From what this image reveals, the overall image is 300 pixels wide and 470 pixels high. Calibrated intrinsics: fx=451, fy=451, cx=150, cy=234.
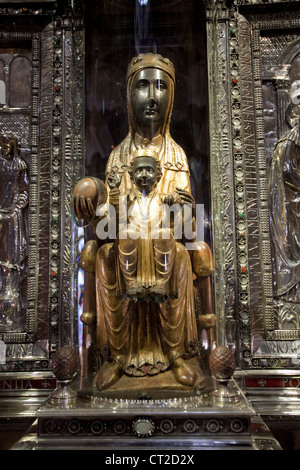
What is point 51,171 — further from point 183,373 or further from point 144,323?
point 183,373

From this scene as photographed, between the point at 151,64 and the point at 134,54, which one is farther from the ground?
the point at 134,54

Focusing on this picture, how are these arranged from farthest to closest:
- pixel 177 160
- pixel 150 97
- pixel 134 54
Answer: pixel 134 54 < pixel 177 160 < pixel 150 97

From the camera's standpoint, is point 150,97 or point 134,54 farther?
point 134,54

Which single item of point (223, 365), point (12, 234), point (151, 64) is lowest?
point (223, 365)

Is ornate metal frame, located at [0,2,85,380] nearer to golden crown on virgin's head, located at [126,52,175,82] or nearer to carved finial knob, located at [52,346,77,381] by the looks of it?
golden crown on virgin's head, located at [126,52,175,82]

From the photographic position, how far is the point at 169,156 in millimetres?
3998

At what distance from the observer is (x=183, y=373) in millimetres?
3133

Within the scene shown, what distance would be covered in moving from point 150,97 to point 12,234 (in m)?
1.87

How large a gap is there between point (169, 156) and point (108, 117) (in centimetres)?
112

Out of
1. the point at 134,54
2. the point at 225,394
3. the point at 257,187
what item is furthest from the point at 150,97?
the point at 225,394

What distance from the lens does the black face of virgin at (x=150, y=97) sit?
153 inches

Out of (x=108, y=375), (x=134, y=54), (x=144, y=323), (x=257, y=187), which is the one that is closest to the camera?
(x=108, y=375)

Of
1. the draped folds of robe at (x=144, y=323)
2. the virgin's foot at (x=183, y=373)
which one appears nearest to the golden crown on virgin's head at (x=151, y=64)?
the draped folds of robe at (x=144, y=323)

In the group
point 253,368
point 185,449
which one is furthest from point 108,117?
point 185,449
